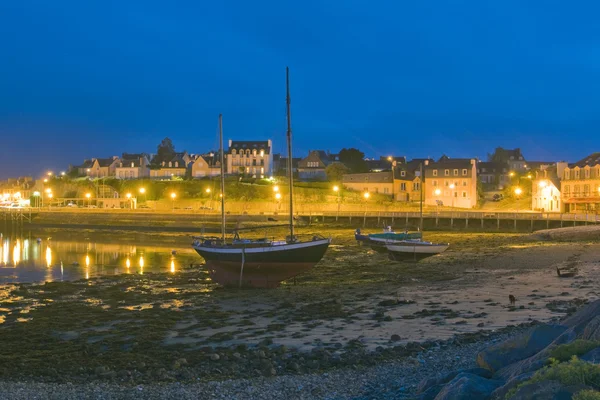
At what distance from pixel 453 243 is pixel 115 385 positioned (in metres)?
40.3

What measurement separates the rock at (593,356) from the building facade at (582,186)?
6662cm

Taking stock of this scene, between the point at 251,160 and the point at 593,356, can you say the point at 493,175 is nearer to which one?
the point at 251,160

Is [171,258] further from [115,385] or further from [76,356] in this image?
[115,385]

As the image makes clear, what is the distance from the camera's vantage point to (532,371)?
7754 mm

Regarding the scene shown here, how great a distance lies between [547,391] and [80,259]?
4128cm

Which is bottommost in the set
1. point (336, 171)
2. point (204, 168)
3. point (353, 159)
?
point (336, 171)

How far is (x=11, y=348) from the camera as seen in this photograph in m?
15.6

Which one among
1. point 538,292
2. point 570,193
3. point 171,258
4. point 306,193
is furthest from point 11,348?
point 306,193

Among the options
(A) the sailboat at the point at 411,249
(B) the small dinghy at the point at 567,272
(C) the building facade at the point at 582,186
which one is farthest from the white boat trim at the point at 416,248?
(C) the building facade at the point at 582,186

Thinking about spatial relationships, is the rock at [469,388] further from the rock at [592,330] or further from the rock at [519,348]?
the rock at [592,330]

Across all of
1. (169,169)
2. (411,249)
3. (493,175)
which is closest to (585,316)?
(411,249)

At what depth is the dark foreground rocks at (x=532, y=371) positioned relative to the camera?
6621mm

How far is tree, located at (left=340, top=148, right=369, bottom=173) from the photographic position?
4761 inches

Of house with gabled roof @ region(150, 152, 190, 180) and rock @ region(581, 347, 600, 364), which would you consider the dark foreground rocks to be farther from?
house with gabled roof @ region(150, 152, 190, 180)
